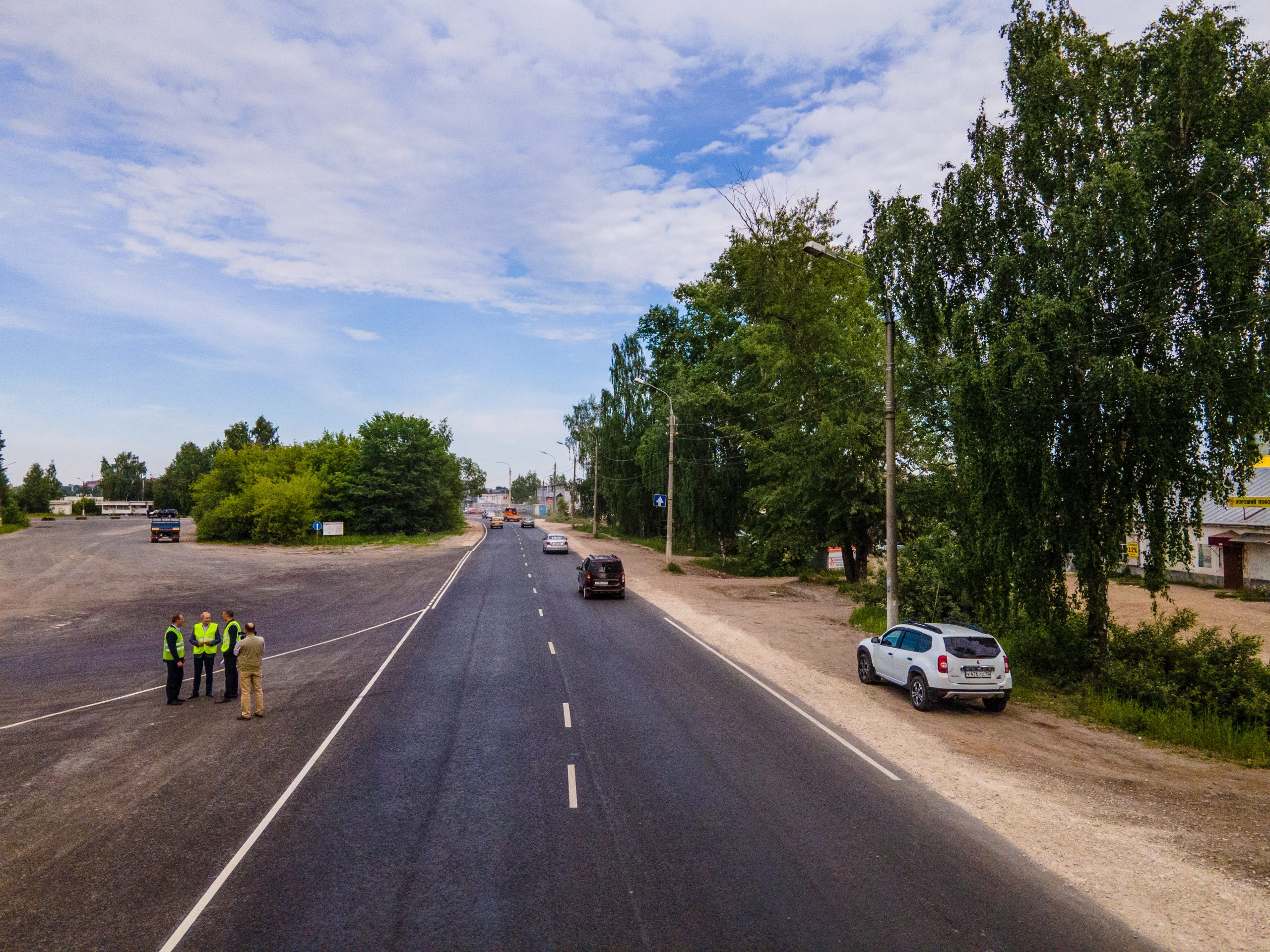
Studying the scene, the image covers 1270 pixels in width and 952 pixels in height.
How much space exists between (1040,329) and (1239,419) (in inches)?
146

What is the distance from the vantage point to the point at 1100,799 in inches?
375

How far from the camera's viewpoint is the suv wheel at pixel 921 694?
45.1 feet

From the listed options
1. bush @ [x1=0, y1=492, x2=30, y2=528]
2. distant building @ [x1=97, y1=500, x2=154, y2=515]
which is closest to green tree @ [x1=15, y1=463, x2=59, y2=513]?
distant building @ [x1=97, y1=500, x2=154, y2=515]

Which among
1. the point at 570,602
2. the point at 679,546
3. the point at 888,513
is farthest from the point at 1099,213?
the point at 679,546

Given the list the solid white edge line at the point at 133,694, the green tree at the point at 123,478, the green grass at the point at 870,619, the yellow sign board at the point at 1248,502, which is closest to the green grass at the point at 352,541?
the solid white edge line at the point at 133,694

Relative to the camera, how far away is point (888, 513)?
19141 mm

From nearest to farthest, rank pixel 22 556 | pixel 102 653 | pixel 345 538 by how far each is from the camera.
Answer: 1. pixel 102 653
2. pixel 22 556
3. pixel 345 538

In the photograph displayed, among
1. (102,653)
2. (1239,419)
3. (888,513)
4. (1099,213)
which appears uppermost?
(1099,213)

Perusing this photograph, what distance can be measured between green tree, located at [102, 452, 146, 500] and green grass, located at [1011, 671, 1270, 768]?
212 m

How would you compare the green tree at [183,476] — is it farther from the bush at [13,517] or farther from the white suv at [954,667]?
the white suv at [954,667]

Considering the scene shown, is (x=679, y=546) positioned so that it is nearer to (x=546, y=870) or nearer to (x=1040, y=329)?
(x=1040, y=329)

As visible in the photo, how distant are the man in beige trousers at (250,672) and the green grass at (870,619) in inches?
671

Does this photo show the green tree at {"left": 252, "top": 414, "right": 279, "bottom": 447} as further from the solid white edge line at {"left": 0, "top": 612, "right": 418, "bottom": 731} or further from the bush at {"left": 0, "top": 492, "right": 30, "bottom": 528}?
the solid white edge line at {"left": 0, "top": 612, "right": 418, "bottom": 731}

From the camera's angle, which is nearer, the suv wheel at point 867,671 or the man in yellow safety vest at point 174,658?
the man in yellow safety vest at point 174,658
